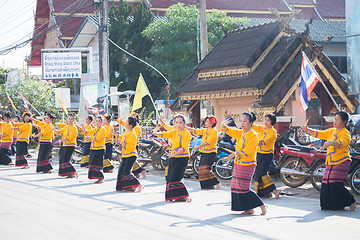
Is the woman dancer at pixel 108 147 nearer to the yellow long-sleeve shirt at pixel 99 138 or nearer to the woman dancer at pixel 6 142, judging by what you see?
the yellow long-sleeve shirt at pixel 99 138

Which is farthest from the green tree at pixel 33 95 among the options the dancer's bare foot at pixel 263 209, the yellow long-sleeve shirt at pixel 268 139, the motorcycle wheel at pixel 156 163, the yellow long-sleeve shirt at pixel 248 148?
the dancer's bare foot at pixel 263 209

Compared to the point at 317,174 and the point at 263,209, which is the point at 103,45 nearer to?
the point at 317,174

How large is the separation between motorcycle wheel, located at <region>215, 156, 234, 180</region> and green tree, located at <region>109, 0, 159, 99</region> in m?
20.8

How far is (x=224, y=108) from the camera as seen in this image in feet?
70.6

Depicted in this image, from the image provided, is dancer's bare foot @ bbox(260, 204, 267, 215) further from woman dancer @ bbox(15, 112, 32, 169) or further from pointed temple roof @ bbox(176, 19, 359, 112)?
woman dancer @ bbox(15, 112, 32, 169)

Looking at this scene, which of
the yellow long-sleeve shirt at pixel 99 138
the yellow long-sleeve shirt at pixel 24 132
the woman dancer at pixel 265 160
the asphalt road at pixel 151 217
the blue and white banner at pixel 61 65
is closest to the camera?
the asphalt road at pixel 151 217

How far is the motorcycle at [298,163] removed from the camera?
12883 mm

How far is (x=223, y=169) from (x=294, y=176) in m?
2.66

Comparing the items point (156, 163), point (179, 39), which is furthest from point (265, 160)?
point (179, 39)

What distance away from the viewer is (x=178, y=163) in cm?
1177

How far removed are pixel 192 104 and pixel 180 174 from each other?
11333mm

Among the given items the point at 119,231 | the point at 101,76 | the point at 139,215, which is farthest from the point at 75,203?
the point at 101,76

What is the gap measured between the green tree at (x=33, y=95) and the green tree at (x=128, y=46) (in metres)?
3.92

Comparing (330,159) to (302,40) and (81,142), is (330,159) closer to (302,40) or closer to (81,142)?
(302,40)
